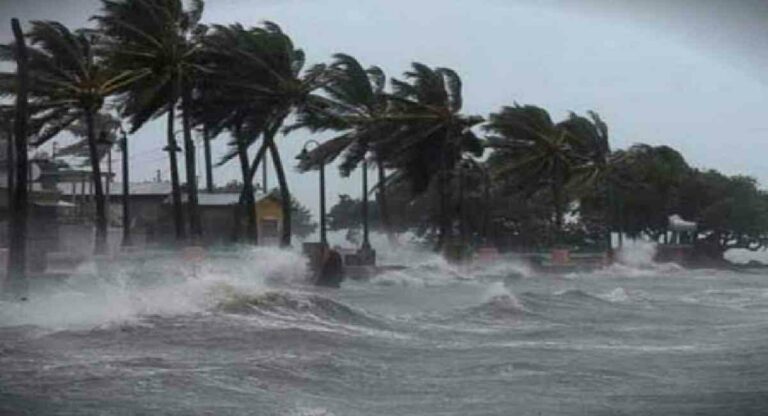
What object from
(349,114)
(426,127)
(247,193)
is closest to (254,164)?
(247,193)

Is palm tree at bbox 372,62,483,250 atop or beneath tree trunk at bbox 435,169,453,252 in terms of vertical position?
atop

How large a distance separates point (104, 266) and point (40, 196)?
10.00 metres

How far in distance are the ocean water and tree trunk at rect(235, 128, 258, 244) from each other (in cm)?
1125

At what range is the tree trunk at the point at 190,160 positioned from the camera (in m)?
31.5

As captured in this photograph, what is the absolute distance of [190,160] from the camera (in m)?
32.1

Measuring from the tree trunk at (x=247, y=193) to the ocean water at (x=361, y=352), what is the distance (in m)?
11.2

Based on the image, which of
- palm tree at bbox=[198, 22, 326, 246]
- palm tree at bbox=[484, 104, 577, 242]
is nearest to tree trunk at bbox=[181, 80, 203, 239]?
palm tree at bbox=[198, 22, 326, 246]

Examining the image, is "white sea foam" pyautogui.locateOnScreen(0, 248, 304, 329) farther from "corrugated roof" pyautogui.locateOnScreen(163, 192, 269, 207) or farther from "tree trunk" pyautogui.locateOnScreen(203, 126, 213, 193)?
"corrugated roof" pyautogui.locateOnScreen(163, 192, 269, 207)

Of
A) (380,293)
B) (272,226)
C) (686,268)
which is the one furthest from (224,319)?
(686,268)

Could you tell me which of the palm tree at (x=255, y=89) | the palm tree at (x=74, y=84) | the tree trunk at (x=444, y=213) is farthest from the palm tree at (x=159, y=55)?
the tree trunk at (x=444, y=213)

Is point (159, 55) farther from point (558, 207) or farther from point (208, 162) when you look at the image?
point (558, 207)

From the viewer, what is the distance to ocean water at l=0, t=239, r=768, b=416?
8.61 m

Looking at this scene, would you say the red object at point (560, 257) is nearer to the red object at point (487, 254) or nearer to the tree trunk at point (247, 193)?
the red object at point (487, 254)

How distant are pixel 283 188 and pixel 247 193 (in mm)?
1033
